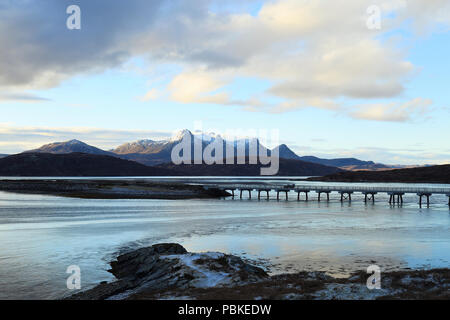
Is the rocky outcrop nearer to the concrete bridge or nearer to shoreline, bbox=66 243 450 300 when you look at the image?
shoreline, bbox=66 243 450 300

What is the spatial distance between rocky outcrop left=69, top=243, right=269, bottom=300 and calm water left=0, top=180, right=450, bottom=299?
7.48ft

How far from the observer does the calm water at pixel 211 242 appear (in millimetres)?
26281

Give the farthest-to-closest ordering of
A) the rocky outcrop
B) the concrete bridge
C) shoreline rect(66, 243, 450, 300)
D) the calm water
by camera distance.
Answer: the concrete bridge, the calm water, the rocky outcrop, shoreline rect(66, 243, 450, 300)

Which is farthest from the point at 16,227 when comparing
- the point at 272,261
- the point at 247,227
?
the point at 272,261

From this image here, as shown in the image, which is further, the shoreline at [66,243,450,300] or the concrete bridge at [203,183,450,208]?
the concrete bridge at [203,183,450,208]

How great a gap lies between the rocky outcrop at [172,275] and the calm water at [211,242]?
2.28 metres

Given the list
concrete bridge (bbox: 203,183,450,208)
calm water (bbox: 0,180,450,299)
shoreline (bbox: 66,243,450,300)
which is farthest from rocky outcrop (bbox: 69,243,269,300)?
Answer: concrete bridge (bbox: 203,183,450,208)

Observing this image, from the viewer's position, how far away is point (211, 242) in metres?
38.2

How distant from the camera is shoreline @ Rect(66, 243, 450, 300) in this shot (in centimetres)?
1590

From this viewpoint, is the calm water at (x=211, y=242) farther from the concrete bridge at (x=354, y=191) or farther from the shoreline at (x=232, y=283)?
the concrete bridge at (x=354, y=191)

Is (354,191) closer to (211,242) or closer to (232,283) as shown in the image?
(211,242)

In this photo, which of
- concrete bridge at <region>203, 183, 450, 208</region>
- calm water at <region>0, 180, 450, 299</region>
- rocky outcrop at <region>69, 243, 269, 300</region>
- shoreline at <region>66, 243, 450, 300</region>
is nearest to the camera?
shoreline at <region>66, 243, 450, 300</region>

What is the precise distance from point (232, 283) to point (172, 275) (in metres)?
3.41
